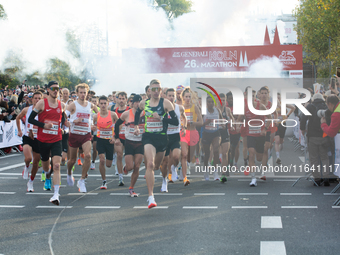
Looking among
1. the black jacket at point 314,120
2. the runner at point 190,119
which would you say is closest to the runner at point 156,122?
the runner at point 190,119

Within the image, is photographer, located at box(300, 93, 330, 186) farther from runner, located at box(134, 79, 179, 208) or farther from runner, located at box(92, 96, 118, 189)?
runner, located at box(92, 96, 118, 189)

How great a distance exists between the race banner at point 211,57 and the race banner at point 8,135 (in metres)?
14.6

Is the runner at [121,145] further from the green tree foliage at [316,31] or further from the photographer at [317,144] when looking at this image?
the green tree foliage at [316,31]

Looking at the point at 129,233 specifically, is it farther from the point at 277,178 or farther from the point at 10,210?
the point at 277,178

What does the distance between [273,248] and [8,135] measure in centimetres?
1369

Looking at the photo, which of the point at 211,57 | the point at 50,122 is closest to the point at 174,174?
the point at 50,122

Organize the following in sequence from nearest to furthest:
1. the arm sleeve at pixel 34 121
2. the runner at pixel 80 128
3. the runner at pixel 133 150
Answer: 1. the arm sleeve at pixel 34 121
2. the runner at pixel 133 150
3. the runner at pixel 80 128

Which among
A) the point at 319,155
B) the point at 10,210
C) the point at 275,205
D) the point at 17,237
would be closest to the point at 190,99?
the point at 319,155

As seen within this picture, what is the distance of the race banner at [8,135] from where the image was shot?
16594 mm

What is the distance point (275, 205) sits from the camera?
7.87m

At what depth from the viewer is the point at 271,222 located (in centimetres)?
663

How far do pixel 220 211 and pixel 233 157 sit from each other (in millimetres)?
5044

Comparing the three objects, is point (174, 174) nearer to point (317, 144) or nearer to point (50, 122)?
point (317, 144)

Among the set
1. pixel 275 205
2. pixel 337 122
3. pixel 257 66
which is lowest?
pixel 275 205
